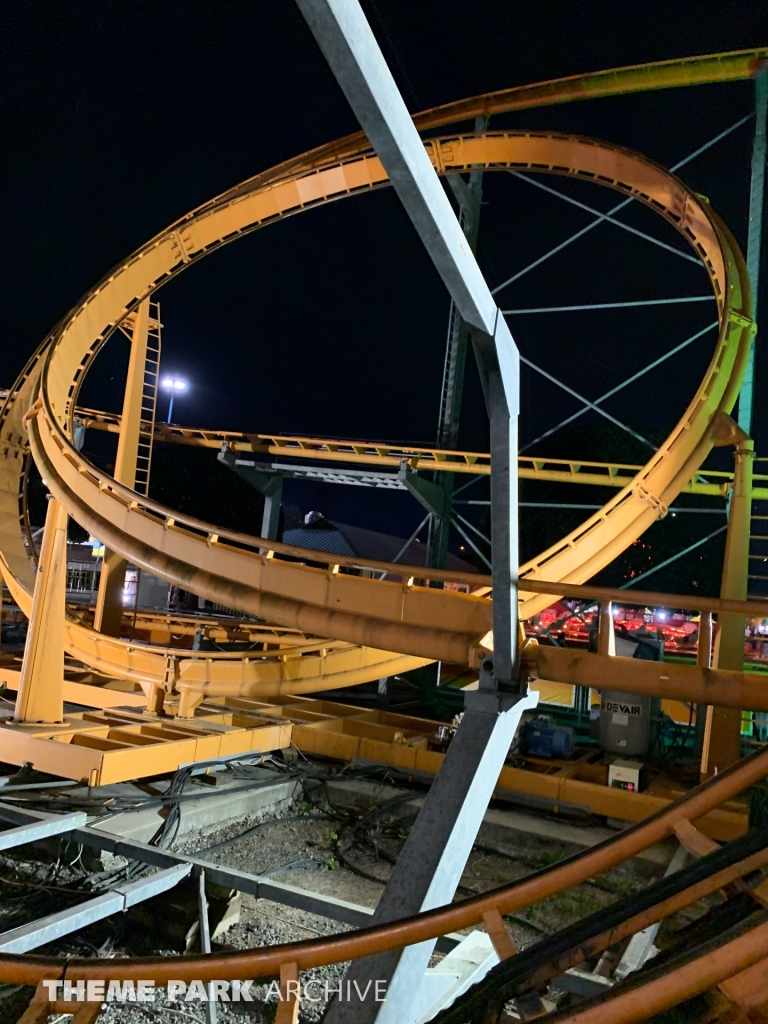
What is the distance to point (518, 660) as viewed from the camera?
338 centimetres

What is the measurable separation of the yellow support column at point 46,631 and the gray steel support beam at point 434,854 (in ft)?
16.6

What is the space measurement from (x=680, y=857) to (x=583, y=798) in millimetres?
1301

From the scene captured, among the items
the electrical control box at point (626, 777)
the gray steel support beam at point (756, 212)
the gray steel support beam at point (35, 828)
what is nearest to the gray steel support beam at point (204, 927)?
the gray steel support beam at point (35, 828)

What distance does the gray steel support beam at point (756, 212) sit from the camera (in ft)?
26.4

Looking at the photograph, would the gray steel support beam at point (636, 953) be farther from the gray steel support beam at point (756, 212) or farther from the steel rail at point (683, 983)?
the gray steel support beam at point (756, 212)

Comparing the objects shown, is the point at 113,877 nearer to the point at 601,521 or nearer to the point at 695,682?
the point at 695,682

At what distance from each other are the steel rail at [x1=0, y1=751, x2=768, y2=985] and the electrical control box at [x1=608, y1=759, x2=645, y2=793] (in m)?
4.89

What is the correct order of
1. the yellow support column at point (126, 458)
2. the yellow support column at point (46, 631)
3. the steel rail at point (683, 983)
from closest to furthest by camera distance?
the steel rail at point (683, 983), the yellow support column at point (46, 631), the yellow support column at point (126, 458)

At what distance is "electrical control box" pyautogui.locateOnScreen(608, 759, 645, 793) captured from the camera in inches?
269

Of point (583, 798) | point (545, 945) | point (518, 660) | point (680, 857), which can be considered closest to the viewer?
point (545, 945)

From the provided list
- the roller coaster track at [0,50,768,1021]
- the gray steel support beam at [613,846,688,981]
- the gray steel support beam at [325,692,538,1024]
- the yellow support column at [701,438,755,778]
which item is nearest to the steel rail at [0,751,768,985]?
the roller coaster track at [0,50,768,1021]

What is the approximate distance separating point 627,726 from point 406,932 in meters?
6.13

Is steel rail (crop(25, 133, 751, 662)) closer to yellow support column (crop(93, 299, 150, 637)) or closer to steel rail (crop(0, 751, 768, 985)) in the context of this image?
steel rail (crop(0, 751, 768, 985))

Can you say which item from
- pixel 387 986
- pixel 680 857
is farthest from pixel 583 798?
pixel 387 986
